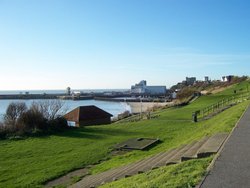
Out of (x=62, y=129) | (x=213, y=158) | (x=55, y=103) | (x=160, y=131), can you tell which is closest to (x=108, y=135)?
(x=160, y=131)

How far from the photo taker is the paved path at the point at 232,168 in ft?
22.2

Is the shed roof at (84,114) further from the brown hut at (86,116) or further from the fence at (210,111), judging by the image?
the fence at (210,111)

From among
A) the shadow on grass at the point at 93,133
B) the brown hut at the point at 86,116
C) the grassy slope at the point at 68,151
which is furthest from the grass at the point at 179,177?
the brown hut at the point at 86,116

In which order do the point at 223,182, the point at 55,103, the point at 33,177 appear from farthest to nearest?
the point at 55,103, the point at 33,177, the point at 223,182

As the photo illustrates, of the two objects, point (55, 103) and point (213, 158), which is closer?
point (213, 158)

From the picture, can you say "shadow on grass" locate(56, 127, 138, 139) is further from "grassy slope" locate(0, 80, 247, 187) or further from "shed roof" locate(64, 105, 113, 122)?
"shed roof" locate(64, 105, 113, 122)

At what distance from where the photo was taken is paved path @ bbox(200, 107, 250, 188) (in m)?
6.78

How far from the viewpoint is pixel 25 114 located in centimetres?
3170

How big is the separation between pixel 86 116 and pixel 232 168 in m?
33.9

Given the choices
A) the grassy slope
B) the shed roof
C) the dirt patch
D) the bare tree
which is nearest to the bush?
the bare tree

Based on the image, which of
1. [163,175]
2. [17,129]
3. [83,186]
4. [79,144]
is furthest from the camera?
[17,129]

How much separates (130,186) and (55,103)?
97.8 ft

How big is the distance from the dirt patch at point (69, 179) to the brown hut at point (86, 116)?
24568 mm

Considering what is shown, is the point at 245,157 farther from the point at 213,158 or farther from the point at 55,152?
the point at 55,152
